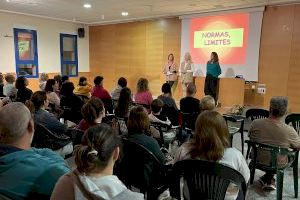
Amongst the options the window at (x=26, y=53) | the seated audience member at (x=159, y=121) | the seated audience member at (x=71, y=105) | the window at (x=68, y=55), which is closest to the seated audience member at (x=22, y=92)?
the seated audience member at (x=71, y=105)

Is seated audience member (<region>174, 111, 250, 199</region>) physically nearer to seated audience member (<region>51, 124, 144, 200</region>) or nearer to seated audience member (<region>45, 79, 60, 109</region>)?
seated audience member (<region>51, 124, 144, 200</region>)

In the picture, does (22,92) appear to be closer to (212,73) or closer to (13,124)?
(13,124)

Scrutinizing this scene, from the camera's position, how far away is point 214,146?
183cm

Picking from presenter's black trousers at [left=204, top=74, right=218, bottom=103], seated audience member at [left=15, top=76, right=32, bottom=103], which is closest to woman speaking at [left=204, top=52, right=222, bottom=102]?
presenter's black trousers at [left=204, top=74, right=218, bottom=103]

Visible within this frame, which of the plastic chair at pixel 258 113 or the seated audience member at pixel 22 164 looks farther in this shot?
the plastic chair at pixel 258 113

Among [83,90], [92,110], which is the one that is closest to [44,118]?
[92,110]

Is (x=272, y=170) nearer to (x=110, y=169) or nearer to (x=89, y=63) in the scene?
(x=110, y=169)

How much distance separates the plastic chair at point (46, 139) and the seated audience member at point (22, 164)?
1.47m

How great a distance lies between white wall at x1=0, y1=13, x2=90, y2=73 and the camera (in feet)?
29.2

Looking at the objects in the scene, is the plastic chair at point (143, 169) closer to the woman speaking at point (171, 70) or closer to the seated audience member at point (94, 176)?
the seated audience member at point (94, 176)

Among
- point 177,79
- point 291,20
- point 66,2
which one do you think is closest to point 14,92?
point 66,2

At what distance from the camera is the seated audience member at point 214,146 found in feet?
6.01

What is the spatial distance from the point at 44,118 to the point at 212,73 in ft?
18.5

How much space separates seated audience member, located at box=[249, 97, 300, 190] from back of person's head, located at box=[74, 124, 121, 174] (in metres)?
2.03
